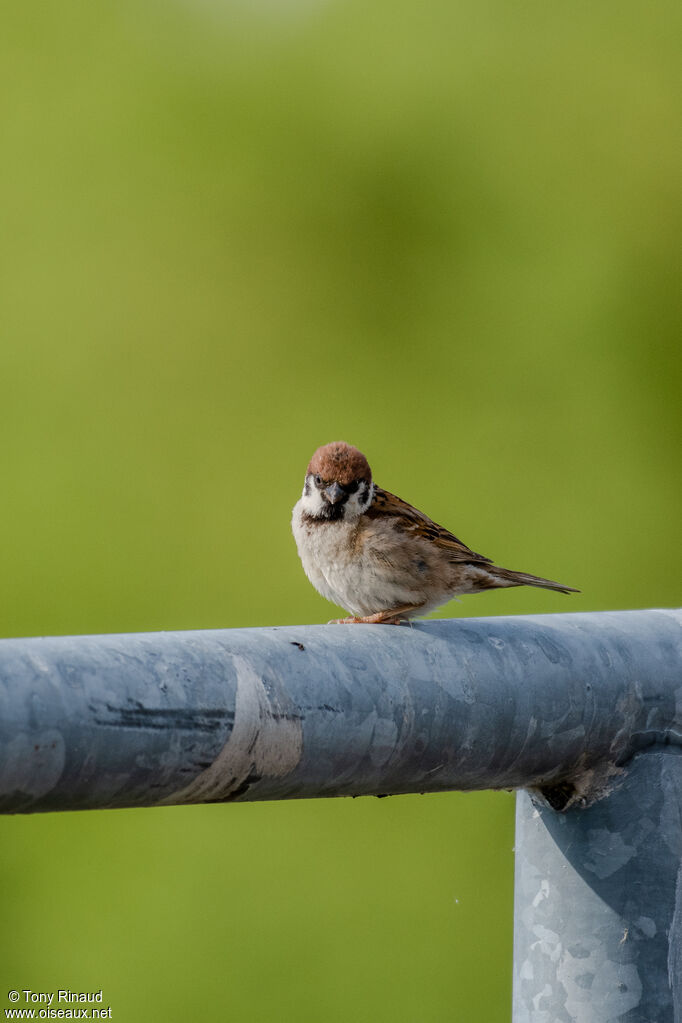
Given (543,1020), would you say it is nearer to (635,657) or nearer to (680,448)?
(635,657)

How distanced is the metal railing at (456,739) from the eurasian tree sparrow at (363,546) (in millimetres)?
1268

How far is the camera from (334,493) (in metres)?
2.72

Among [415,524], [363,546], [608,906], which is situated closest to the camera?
[608,906]

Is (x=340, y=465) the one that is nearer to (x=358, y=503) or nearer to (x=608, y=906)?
(x=358, y=503)

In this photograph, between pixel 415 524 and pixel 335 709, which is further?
→ pixel 415 524

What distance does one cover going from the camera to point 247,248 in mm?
4125

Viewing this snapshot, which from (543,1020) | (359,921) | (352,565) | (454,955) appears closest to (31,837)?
(359,921)

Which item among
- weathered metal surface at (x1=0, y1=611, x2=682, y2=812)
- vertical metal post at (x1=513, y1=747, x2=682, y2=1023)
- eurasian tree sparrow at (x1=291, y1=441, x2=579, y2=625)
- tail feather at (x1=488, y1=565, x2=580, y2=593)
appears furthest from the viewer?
tail feather at (x1=488, y1=565, x2=580, y2=593)

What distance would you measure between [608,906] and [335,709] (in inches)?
16.8

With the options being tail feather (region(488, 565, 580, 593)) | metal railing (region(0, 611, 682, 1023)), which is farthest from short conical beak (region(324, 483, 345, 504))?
metal railing (region(0, 611, 682, 1023))

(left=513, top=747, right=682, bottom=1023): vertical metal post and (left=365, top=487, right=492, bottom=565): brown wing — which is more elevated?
(left=365, top=487, right=492, bottom=565): brown wing

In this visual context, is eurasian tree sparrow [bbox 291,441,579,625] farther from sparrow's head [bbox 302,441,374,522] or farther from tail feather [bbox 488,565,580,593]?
tail feather [bbox 488,565,580,593]

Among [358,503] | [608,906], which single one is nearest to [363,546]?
[358,503]

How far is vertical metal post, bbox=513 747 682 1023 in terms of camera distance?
4.27ft
